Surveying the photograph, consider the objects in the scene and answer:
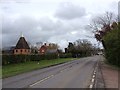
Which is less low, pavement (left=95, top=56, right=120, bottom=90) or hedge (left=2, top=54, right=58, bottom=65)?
hedge (left=2, top=54, right=58, bottom=65)

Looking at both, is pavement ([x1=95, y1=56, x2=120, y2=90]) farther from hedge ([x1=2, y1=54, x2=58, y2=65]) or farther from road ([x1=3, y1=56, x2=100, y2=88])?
hedge ([x1=2, y1=54, x2=58, y2=65])

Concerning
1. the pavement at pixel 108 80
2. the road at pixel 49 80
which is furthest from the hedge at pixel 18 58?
the pavement at pixel 108 80

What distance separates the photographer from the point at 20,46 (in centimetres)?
13412

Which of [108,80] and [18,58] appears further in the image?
[18,58]

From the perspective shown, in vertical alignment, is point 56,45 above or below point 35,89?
above

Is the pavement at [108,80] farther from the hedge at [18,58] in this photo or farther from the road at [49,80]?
the hedge at [18,58]

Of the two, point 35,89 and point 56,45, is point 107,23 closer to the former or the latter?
point 35,89

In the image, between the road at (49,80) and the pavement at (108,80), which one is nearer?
the road at (49,80)

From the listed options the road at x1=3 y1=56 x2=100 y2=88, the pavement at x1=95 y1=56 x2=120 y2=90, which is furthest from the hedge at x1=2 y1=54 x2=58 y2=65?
the pavement at x1=95 y1=56 x2=120 y2=90

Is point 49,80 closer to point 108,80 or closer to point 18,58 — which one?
point 108,80

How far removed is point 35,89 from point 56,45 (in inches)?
7108

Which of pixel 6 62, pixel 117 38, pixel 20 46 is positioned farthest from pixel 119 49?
pixel 20 46

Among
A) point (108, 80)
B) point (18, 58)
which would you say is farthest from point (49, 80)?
point (18, 58)

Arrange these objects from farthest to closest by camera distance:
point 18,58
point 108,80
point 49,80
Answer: point 18,58 < point 108,80 < point 49,80
